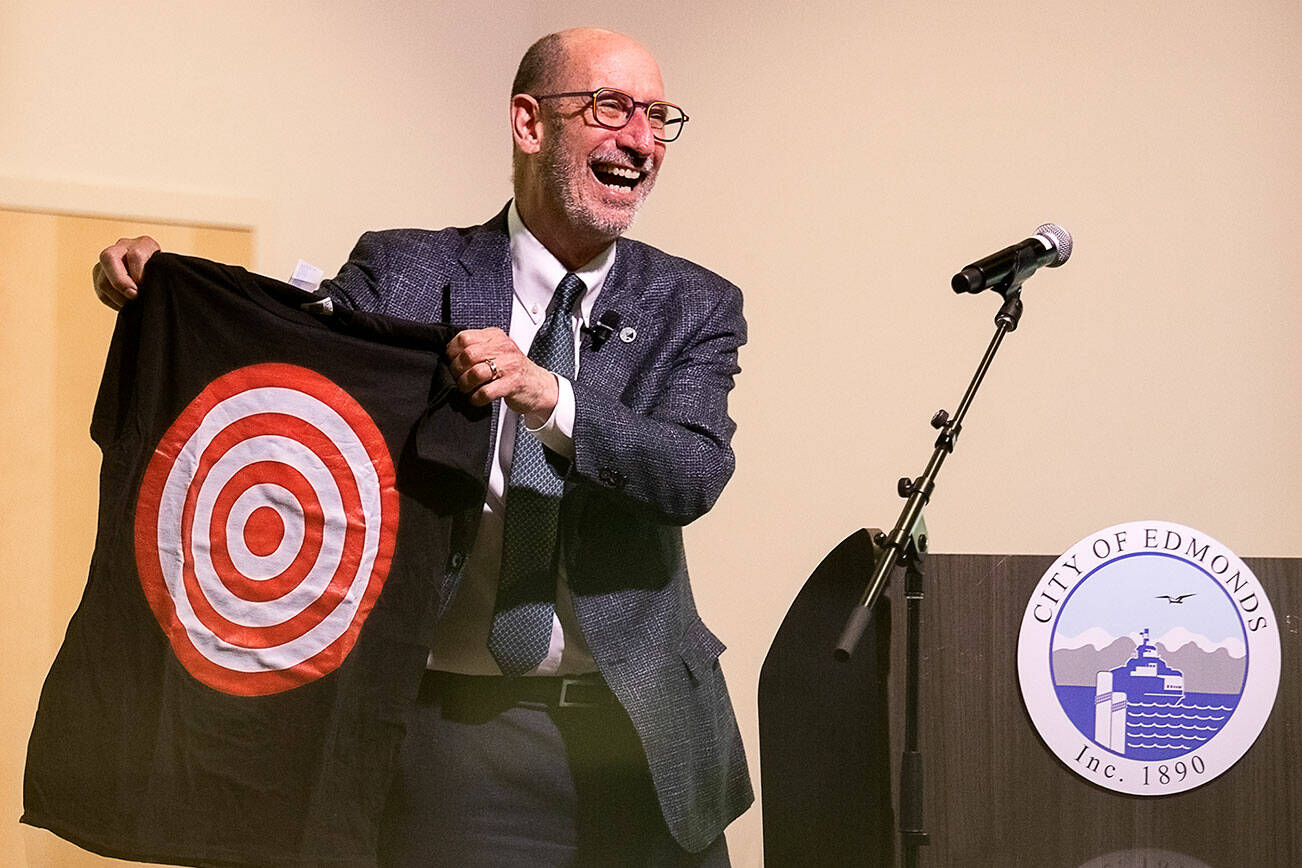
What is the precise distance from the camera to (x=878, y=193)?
10.8 ft

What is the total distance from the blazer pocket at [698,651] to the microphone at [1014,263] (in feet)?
2.11

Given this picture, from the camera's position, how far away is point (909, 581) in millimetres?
1853

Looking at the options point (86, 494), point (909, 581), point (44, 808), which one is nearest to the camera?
point (44, 808)

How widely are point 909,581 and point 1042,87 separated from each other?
176cm

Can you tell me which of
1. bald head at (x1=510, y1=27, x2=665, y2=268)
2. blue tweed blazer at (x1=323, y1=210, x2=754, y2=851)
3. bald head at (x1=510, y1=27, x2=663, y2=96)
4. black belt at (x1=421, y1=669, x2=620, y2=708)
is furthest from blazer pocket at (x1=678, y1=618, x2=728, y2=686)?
bald head at (x1=510, y1=27, x2=663, y2=96)

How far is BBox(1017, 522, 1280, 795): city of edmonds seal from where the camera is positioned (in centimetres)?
186

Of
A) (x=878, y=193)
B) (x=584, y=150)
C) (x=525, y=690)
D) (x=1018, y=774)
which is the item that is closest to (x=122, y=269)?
(x=584, y=150)

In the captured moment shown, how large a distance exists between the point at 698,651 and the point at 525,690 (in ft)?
0.89

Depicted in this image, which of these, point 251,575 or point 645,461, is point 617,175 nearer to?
point 645,461

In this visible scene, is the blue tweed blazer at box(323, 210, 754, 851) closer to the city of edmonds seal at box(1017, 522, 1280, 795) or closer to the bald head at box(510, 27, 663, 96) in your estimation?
the bald head at box(510, 27, 663, 96)

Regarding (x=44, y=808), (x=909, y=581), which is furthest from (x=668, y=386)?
(x=44, y=808)

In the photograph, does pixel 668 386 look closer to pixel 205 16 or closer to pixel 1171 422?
pixel 1171 422

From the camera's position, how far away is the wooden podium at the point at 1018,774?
73.0 inches

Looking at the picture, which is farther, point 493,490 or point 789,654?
point 789,654
